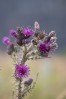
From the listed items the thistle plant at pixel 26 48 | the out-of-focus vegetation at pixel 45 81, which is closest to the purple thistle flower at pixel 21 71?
the thistle plant at pixel 26 48

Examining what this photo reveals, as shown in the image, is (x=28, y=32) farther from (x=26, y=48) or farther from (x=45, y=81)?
(x=45, y=81)

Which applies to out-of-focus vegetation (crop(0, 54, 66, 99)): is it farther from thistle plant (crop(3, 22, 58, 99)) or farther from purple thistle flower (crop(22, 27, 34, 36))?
purple thistle flower (crop(22, 27, 34, 36))

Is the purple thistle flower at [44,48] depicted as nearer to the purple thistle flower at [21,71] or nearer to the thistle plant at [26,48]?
the thistle plant at [26,48]

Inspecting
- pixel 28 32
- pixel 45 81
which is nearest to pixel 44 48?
pixel 28 32

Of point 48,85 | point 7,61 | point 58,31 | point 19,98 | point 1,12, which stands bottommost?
point 19,98

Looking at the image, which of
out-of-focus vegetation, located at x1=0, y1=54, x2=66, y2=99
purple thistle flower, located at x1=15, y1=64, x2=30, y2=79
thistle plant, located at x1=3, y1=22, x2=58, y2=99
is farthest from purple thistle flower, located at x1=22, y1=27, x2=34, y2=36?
out-of-focus vegetation, located at x1=0, y1=54, x2=66, y2=99

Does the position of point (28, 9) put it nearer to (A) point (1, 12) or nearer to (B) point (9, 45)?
(A) point (1, 12)

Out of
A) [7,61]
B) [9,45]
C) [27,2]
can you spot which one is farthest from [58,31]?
[9,45]

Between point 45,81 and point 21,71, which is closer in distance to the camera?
point 21,71
